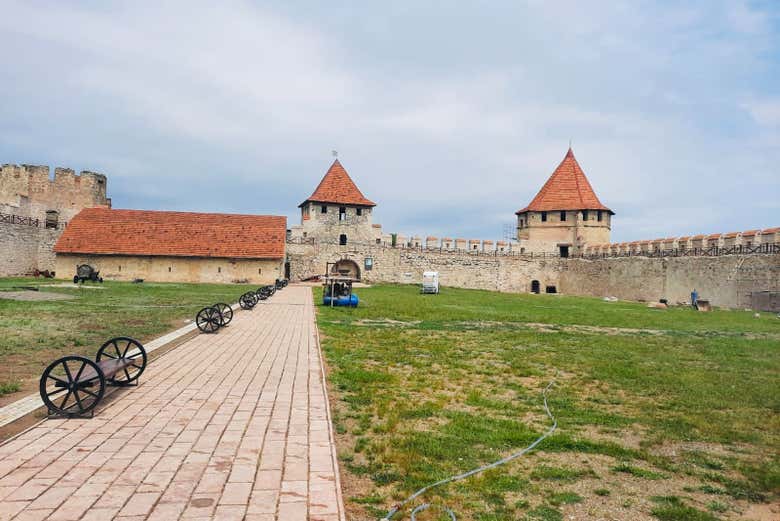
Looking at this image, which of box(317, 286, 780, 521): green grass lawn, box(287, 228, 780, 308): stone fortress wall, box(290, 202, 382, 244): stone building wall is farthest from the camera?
box(290, 202, 382, 244): stone building wall

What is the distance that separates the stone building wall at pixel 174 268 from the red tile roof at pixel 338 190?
739 cm

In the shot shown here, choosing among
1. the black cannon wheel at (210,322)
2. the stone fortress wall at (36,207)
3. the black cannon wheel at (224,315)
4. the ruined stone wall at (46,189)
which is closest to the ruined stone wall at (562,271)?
the stone fortress wall at (36,207)

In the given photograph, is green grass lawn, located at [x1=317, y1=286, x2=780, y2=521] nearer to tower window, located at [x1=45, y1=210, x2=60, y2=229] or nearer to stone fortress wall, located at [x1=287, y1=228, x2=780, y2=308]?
stone fortress wall, located at [x1=287, y1=228, x2=780, y2=308]

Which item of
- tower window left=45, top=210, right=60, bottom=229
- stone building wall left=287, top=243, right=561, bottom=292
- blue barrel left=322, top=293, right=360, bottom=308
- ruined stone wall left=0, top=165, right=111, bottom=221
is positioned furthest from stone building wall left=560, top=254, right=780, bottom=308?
tower window left=45, top=210, right=60, bottom=229

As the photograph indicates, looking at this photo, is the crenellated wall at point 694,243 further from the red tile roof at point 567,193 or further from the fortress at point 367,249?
the red tile roof at point 567,193

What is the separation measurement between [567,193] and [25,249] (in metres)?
41.3

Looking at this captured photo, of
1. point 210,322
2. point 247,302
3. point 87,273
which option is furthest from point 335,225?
point 210,322

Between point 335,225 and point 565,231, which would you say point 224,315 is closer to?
point 335,225

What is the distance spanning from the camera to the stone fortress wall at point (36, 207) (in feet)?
106

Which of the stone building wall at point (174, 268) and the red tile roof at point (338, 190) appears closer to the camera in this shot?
the stone building wall at point (174, 268)

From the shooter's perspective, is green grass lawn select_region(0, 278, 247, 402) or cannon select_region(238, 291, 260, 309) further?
cannon select_region(238, 291, 260, 309)

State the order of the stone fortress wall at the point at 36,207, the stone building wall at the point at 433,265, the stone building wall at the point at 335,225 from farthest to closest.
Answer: the stone building wall at the point at 335,225 → the stone building wall at the point at 433,265 → the stone fortress wall at the point at 36,207

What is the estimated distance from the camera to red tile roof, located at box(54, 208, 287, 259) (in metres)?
34.4

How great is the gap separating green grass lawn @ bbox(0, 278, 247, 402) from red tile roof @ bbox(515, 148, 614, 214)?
113 ft
